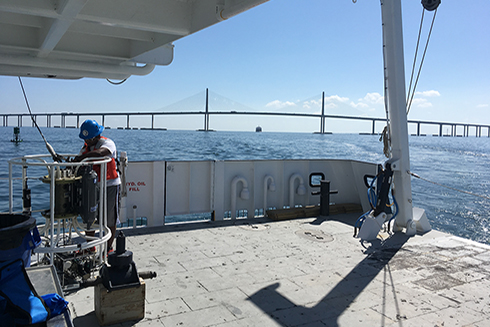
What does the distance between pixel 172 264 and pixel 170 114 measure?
70939mm

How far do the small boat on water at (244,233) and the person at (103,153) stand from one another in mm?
233

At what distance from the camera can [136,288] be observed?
3.03 m

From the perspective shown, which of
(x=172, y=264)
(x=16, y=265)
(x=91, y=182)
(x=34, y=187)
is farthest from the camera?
(x=34, y=187)

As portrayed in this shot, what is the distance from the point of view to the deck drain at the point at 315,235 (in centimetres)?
555

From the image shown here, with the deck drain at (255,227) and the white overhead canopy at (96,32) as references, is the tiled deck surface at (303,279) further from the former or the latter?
the white overhead canopy at (96,32)

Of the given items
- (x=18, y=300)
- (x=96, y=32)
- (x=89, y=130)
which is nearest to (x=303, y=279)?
(x=89, y=130)

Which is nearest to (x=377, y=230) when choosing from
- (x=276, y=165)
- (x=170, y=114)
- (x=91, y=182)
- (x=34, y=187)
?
(x=276, y=165)

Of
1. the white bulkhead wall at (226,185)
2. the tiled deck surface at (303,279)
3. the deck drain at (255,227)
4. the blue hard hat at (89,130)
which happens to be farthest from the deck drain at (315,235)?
the blue hard hat at (89,130)

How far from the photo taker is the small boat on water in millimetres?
3191

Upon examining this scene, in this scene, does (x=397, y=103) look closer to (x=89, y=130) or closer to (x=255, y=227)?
(x=255, y=227)

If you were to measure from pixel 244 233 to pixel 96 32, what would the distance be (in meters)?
3.36

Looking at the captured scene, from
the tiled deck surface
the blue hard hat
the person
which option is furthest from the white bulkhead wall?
the blue hard hat

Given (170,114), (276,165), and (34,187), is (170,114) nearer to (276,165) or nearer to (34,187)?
(34,187)

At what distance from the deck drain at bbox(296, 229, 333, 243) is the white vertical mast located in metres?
1.23
